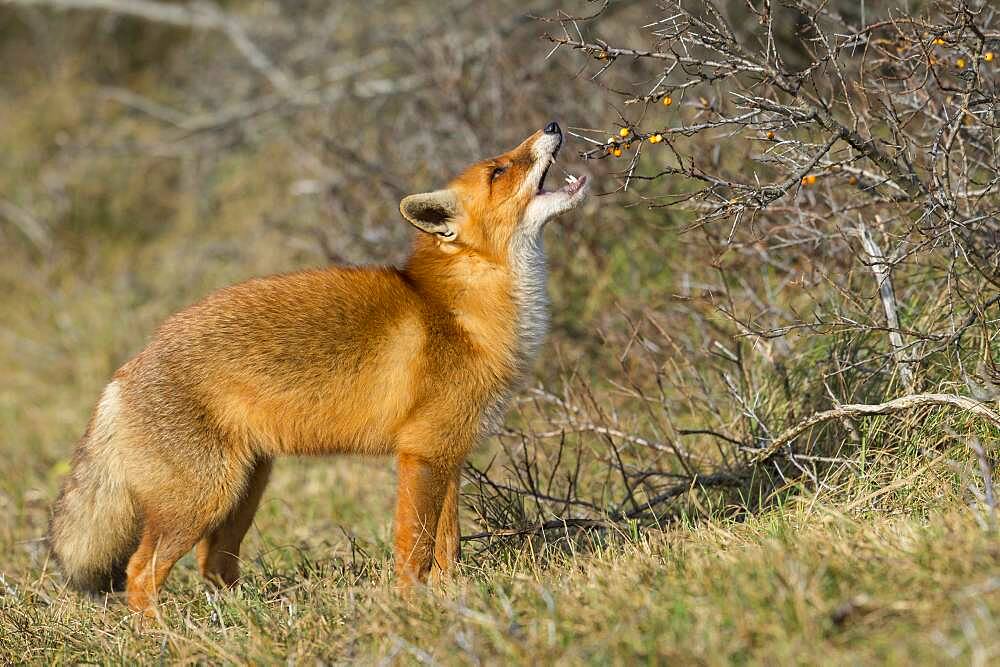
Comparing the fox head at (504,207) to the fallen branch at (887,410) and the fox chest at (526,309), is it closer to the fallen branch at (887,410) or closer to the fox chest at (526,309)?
the fox chest at (526,309)

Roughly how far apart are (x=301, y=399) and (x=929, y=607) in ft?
8.80

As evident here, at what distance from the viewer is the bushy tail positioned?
4633mm

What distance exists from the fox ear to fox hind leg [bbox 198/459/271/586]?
1378mm

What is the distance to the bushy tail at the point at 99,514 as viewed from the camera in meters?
4.63

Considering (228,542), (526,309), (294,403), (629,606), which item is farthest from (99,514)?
(629,606)

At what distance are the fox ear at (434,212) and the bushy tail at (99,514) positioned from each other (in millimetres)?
1581

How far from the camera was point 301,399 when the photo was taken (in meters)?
4.55

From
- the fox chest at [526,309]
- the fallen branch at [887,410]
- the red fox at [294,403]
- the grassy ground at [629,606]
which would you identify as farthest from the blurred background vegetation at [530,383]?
A: the fox chest at [526,309]

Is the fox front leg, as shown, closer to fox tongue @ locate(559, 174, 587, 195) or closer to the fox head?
the fox head

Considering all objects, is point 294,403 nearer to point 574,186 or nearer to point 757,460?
point 574,186

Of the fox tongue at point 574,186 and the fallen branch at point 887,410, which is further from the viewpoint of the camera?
the fox tongue at point 574,186

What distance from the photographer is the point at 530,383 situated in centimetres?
625

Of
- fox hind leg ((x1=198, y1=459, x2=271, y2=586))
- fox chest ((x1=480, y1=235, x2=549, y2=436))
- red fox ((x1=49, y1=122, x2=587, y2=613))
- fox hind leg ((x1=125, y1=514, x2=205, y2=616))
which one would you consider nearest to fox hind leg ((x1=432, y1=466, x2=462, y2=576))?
red fox ((x1=49, y1=122, x2=587, y2=613))

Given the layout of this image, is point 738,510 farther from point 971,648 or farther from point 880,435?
point 971,648
